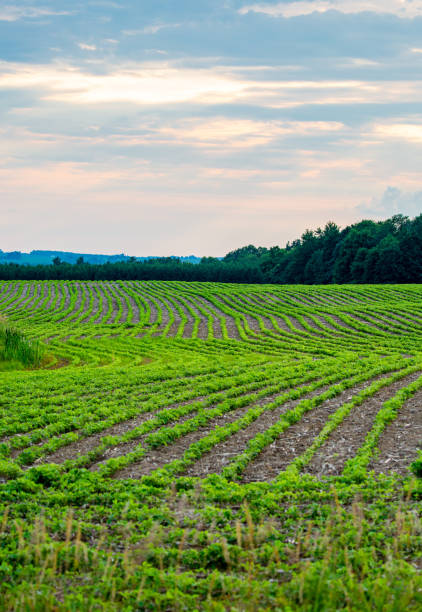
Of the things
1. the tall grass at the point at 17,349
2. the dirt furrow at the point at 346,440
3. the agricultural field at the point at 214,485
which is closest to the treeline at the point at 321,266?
the agricultural field at the point at 214,485

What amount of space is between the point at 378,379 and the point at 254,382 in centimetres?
500

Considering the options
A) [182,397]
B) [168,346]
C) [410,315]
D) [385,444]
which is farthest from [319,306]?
[385,444]

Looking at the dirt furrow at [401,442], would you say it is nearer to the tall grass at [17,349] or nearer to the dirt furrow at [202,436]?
the dirt furrow at [202,436]

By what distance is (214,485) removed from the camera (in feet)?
35.1

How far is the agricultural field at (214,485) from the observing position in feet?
23.0

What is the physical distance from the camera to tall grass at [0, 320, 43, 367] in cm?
2970

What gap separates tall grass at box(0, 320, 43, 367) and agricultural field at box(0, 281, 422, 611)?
0.99 m

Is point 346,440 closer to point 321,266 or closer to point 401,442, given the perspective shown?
point 401,442

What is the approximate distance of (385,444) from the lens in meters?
13.2

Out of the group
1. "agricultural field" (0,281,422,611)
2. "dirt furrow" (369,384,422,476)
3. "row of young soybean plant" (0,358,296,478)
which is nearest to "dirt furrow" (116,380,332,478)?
"agricultural field" (0,281,422,611)

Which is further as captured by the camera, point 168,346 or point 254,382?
point 168,346

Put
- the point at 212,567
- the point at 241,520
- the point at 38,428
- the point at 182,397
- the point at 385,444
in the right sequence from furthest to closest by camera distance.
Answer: the point at 182,397 < the point at 38,428 < the point at 385,444 < the point at 241,520 < the point at 212,567

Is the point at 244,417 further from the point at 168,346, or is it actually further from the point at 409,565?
the point at 168,346

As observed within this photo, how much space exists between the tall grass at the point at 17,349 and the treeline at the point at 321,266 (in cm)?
8476
